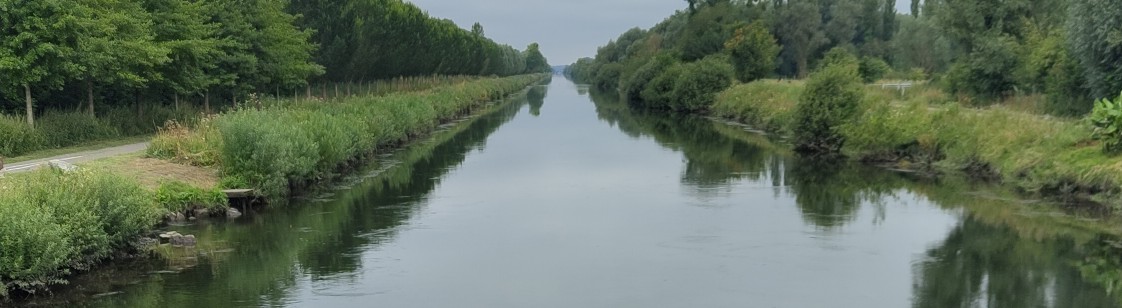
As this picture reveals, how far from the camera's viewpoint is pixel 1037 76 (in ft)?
111

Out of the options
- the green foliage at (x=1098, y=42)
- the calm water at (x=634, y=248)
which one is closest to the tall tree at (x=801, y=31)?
the green foliage at (x=1098, y=42)

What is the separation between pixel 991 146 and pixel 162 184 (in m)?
20.0

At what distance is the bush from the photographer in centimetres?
3012

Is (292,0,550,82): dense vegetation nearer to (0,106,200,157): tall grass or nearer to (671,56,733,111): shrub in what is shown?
(0,106,200,157): tall grass

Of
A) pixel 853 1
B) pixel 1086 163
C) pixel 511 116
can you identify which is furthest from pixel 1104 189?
pixel 853 1

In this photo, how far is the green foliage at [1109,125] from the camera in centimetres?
2025

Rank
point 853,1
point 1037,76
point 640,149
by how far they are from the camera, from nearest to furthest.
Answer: point 1037,76
point 640,149
point 853,1

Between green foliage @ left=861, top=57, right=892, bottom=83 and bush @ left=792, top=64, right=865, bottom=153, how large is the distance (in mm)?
30617

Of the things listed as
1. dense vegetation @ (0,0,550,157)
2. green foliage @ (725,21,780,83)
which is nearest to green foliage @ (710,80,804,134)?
green foliage @ (725,21,780,83)

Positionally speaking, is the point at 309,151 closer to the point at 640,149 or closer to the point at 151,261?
the point at 151,261

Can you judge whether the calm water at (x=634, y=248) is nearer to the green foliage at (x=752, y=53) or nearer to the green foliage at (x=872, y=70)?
the green foliage at (x=752, y=53)

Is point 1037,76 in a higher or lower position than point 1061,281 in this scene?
higher

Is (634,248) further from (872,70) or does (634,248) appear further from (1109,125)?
(872,70)

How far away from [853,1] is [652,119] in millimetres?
39372
